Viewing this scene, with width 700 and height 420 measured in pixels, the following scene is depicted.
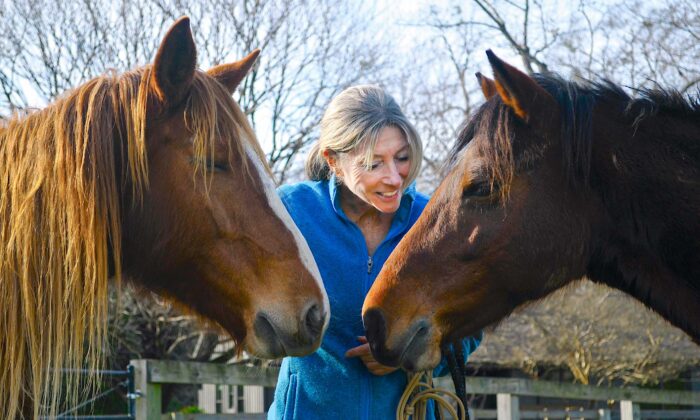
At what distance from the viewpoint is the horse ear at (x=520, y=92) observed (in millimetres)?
2779

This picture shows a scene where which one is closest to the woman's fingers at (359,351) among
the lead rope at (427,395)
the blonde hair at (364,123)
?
the lead rope at (427,395)

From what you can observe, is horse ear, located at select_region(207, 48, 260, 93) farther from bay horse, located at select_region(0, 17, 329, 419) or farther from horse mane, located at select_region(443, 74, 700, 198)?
horse mane, located at select_region(443, 74, 700, 198)

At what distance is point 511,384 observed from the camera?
8703mm

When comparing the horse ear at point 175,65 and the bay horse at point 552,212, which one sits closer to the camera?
the horse ear at point 175,65

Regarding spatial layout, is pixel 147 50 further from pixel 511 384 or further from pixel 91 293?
pixel 91 293

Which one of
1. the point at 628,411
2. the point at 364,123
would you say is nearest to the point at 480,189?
the point at 364,123

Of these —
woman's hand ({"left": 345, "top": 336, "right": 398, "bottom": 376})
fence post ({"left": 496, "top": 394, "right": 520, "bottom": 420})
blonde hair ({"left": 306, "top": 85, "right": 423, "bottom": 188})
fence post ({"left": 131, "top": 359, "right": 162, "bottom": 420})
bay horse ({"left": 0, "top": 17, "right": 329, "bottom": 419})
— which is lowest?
fence post ({"left": 496, "top": 394, "right": 520, "bottom": 420})

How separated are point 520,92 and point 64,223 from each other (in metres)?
1.67

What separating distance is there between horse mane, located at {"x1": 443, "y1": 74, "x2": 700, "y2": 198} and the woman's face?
0.20 metres

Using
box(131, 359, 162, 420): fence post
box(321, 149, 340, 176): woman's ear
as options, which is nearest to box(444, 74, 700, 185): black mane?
box(321, 149, 340, 176): woman's ear

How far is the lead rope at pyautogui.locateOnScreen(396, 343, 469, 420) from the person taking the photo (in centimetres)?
286

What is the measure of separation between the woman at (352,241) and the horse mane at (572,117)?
10.4 inches

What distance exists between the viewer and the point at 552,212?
9.41 feet

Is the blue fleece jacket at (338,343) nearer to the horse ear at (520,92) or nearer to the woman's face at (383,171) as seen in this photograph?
the woman's face at (383,171)
